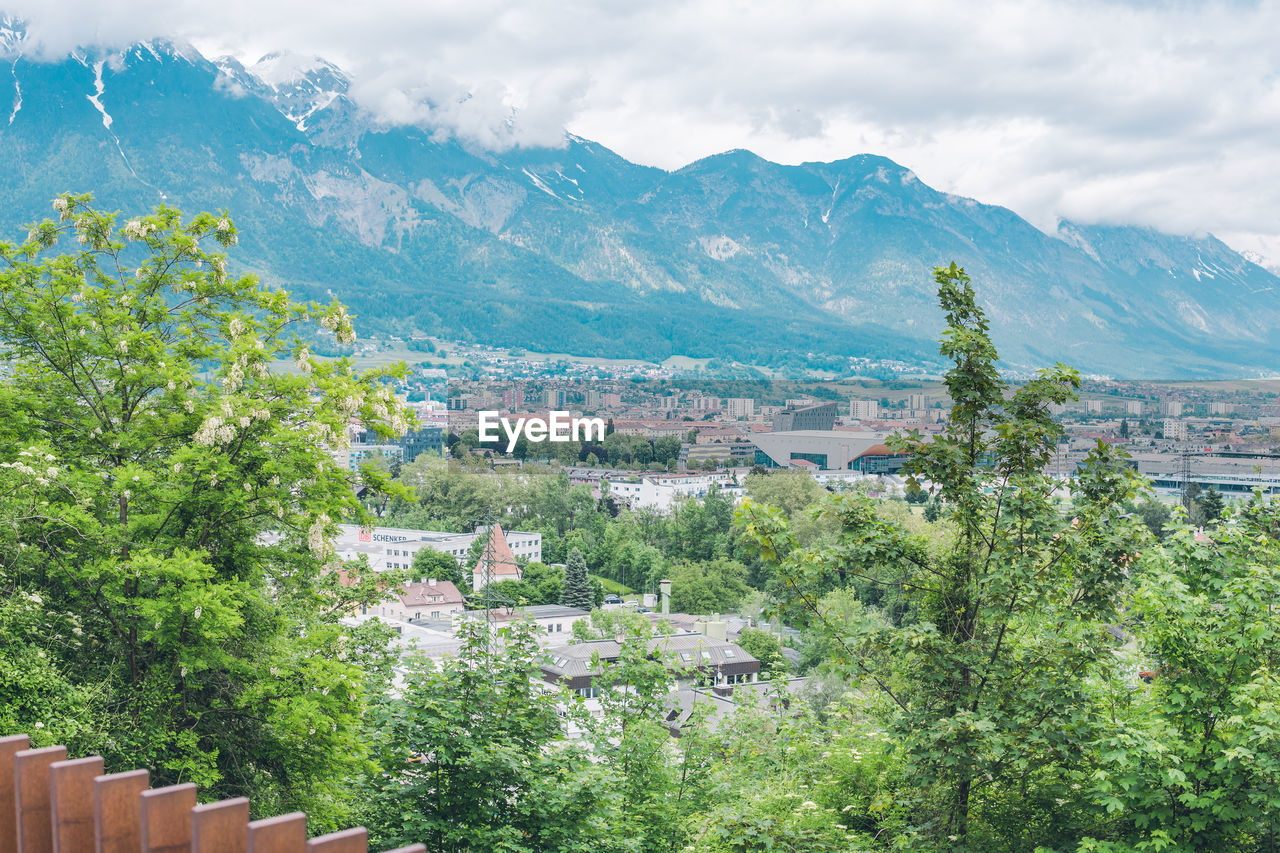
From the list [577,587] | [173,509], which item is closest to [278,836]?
→ [173,509]

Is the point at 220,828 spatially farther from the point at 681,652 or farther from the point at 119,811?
the point at 681,652

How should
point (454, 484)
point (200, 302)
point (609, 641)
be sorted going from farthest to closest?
point (454, 484), point (609, 641), point (200, 302)

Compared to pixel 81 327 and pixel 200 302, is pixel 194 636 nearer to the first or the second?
pixel 81 327

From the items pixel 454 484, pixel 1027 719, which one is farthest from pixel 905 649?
pixel 454 484

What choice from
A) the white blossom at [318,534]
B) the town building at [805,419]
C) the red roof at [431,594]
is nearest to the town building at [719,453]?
the town building at [805,419]

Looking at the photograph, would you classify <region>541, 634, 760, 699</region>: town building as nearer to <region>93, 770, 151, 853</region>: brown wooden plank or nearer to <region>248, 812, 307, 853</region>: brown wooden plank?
<region>93, 770, 151, 853</region>: brown wooden plank
